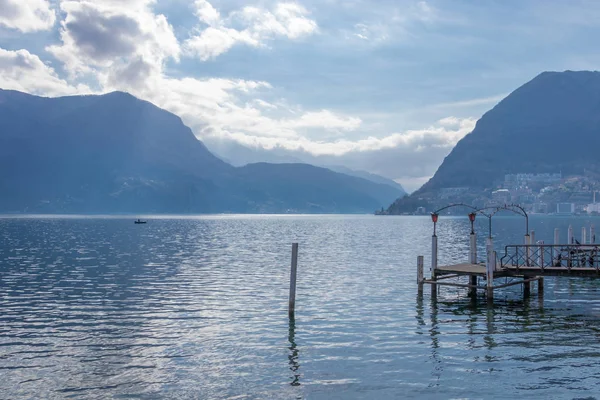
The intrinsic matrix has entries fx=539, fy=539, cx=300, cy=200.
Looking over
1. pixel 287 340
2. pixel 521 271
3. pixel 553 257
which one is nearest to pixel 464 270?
pixel 521 271

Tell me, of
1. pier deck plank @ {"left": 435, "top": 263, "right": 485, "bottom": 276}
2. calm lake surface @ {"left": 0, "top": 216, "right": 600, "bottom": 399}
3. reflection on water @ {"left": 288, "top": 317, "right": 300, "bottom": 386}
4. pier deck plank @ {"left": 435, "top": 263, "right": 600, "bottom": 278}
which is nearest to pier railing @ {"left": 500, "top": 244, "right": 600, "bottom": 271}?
pier deck plank @ {"left": 435, "top": 263, "right": 600, "bottom": 278}

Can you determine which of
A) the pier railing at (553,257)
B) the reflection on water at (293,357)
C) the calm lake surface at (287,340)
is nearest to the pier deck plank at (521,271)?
the pier railing at (553,257)

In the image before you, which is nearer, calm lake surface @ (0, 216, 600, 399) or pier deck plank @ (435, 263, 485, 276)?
calm lake surface @ (0, 216, 600, 399)

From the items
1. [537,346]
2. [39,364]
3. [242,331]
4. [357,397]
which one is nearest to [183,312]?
[242,331]

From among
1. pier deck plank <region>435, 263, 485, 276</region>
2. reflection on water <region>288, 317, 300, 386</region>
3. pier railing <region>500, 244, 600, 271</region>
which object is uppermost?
pier railing <region>500, 244, 600, 271</region>

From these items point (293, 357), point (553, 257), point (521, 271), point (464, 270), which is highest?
point (553, 257)

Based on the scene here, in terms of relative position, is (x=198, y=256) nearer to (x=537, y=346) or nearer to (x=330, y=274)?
(x=330, y=274)

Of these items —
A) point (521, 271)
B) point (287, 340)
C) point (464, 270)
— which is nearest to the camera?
point (287, 340)

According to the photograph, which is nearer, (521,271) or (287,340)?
(287,340)

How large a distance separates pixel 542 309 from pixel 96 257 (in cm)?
4880

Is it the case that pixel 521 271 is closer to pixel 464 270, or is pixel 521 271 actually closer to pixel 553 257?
pixel 464 270

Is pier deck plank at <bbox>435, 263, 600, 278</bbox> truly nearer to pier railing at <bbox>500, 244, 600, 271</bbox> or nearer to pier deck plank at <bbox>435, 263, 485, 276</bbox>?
pier deck plank at <bbox>435, 263, 485, 276</bbox>

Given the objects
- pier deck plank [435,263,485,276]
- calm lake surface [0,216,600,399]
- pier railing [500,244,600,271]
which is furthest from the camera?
pier deck plank [435,263,485,276]

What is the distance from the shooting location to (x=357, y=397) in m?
16.0
